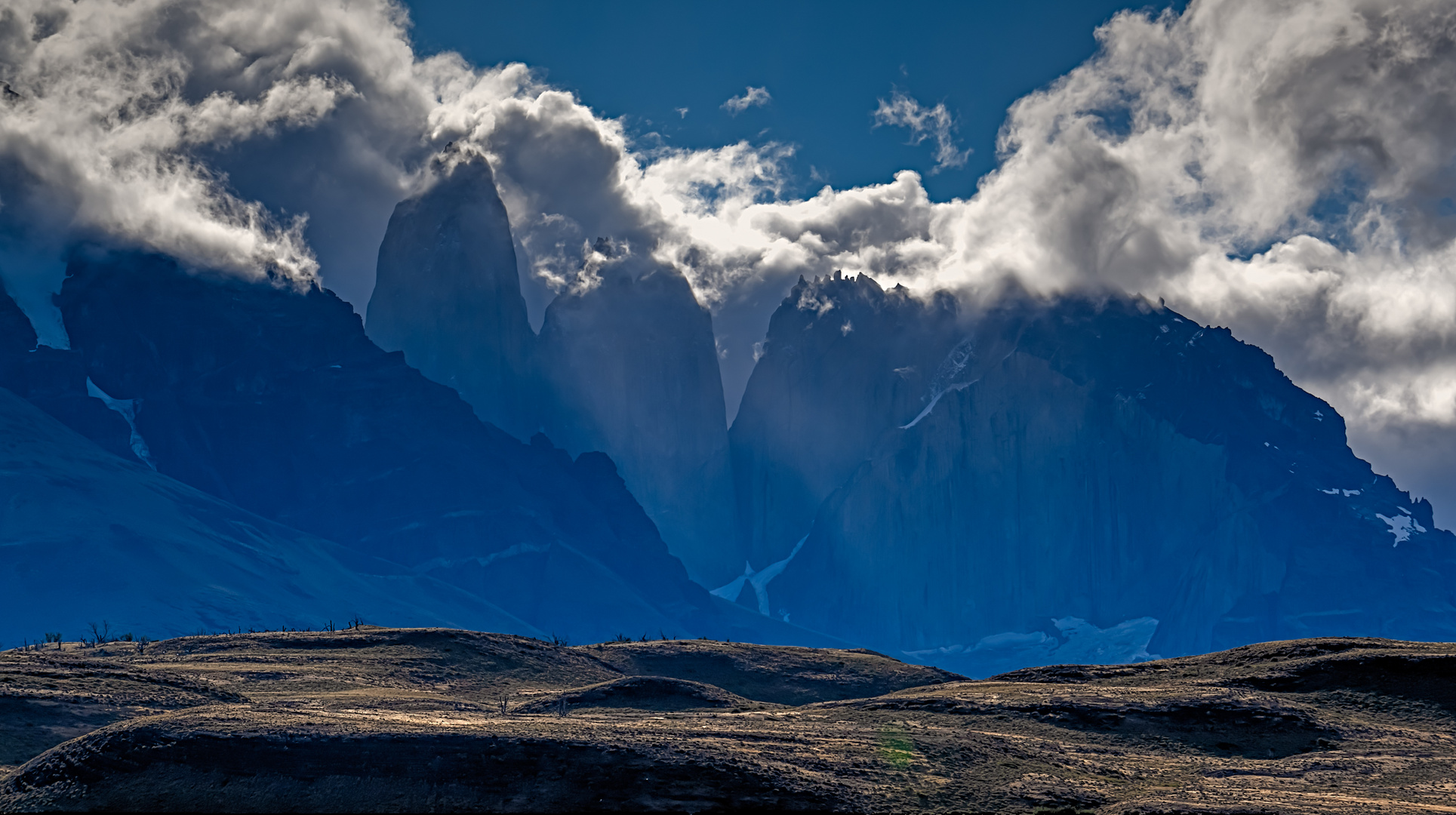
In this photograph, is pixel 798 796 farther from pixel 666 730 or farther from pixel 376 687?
pixel 376 687

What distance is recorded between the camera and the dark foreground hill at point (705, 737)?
41.0 m

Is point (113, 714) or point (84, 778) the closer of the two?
point (84, 778)

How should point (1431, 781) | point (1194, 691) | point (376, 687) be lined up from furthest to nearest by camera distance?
point (376, 687)
point (1194, 691)
point (1431, 781)

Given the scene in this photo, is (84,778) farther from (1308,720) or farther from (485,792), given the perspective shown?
(1308,720)

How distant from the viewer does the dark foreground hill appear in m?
41.0

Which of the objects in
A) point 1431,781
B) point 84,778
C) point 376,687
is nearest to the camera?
point 84,778

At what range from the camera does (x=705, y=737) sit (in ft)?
157

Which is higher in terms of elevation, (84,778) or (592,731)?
(592,731)

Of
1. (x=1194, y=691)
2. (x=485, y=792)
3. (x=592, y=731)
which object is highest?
(x=1194, y=691)

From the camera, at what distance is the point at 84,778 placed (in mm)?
40844

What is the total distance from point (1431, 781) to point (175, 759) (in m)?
38.8

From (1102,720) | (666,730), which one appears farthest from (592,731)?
(1102,720)

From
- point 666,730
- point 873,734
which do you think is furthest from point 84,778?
point 873,734

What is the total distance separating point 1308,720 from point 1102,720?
7.64m
